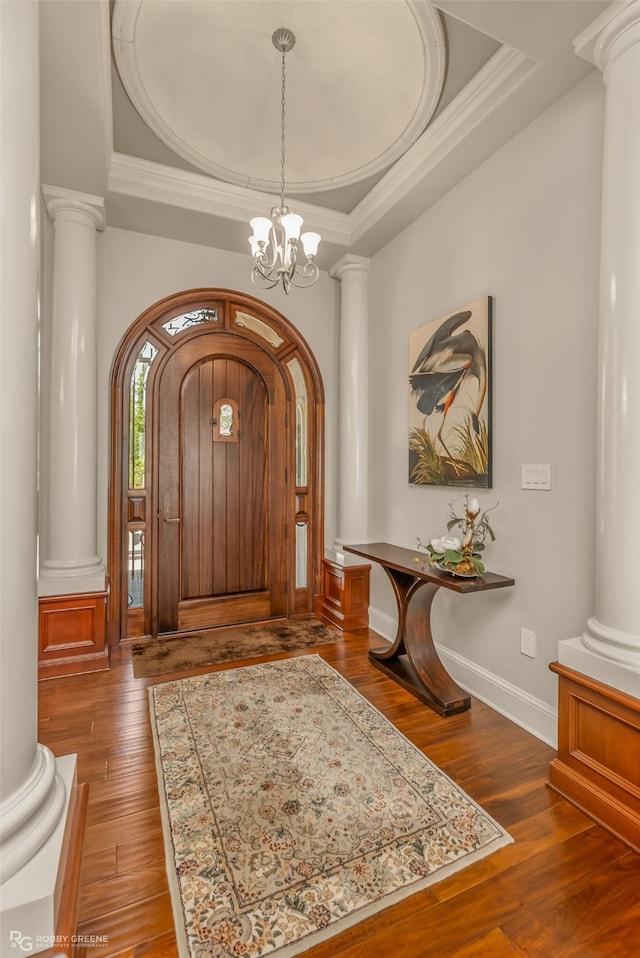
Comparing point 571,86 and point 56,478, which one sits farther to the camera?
point 56,478

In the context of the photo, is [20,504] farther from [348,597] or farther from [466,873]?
[348,597]

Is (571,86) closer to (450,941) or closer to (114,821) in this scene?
(450,941)

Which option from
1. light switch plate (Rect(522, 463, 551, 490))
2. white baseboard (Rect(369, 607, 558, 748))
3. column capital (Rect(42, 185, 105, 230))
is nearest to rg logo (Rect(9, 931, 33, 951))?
white baseboard (Rect(369, 607, 558, 748))

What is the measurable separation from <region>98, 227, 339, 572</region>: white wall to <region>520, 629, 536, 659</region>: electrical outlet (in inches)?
80.8

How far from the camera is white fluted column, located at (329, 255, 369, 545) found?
3959mm

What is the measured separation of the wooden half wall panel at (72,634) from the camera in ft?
9.69

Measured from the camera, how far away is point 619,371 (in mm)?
1752

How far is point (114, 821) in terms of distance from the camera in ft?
5.69

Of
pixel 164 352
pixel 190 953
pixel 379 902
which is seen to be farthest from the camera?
pixel 164 352

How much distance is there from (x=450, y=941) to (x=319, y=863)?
43cm

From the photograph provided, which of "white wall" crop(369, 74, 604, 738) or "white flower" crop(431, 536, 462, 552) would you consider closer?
"white wall" crop(369, 74, 604, 738)

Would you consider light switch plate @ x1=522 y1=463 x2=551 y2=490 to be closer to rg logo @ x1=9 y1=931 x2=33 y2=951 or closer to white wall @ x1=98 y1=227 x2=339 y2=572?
white wall @ x1=98 y1=227 x2=339 y2=572

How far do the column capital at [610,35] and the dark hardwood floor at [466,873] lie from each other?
2.90 meters

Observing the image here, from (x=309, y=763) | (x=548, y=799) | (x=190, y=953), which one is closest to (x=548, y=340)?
(x=548, y=799)
